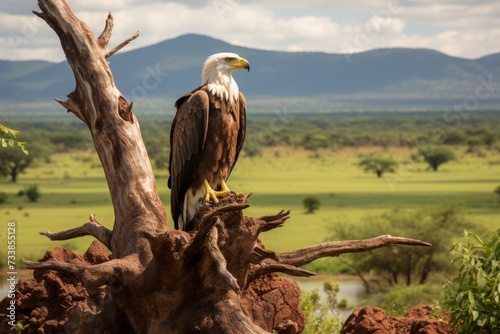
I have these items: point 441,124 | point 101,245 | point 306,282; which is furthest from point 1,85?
point 101,245

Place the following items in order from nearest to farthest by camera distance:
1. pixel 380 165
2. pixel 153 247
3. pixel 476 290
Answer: pixel 153 247 < pixel 476 290 < pixel 380 165

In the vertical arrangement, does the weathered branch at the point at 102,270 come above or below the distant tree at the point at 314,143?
above

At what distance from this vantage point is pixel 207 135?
6.88 meters

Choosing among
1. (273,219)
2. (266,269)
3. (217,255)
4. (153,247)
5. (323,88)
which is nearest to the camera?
(217,255)

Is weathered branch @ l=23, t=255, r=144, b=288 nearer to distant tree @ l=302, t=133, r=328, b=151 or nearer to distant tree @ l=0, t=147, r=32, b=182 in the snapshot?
distant tree @ l=0, t=147, r=32, b=182

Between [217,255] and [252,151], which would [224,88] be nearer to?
[217,255]

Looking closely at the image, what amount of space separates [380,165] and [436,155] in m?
5.89

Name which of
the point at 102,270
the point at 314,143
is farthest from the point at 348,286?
the point at 314,143

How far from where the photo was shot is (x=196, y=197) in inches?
277

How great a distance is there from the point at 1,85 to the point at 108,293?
7421 inches

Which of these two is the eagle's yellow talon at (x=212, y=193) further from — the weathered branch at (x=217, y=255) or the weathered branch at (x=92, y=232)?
the weathered branch at (x=217, y=255)

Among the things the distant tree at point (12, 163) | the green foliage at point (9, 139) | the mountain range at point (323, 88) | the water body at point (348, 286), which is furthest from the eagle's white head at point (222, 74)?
the mountain range at point (323, 88)

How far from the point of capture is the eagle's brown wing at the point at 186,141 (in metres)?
6.76

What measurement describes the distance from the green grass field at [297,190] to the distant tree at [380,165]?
570mm
